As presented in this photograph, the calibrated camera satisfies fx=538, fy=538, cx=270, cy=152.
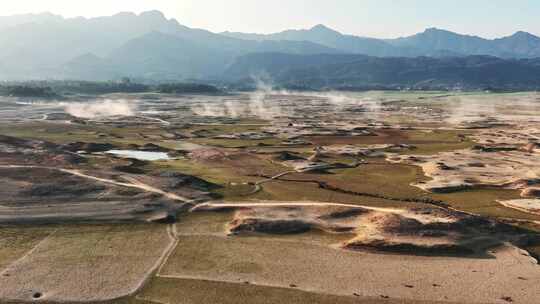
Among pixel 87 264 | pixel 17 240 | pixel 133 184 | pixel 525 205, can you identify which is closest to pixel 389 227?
pixel 525 205

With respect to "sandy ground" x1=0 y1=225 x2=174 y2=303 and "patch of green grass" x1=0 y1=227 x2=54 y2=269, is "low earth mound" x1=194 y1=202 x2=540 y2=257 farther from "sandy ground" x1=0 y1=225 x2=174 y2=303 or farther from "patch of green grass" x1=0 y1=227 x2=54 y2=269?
"patch of green grass" x1=0 y1=227 x2=54 y2=269

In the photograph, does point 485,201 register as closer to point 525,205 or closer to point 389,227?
point 525,205

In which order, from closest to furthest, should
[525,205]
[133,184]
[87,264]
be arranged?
[87,264]
[525,205]
[133,184]

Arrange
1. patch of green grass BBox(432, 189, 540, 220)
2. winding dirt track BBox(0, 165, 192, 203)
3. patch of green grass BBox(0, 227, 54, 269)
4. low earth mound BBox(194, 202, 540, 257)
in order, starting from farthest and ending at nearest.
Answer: winding dirt track BBox(0, 165, 192, 203) < patch of green grass BBox(432, 189, 540, 220) < low earth mound BBox(194, 202, 540, 257) < patch of green grass BBox(0, 227, 54, 269)

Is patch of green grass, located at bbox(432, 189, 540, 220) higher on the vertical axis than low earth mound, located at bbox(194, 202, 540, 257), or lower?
lower

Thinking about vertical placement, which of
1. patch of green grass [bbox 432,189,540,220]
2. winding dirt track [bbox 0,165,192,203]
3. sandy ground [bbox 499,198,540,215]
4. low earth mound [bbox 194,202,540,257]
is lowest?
patch of green grass [bbox 432,189,540,220]

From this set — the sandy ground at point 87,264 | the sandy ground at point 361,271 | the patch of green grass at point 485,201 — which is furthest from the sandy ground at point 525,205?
the sandy ground at point 87,264

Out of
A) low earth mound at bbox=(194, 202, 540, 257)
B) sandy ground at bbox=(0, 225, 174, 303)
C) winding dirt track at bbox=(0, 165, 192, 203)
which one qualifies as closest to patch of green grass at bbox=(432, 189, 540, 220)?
low earth mound at bbox=(194, 202, 540, 257)
